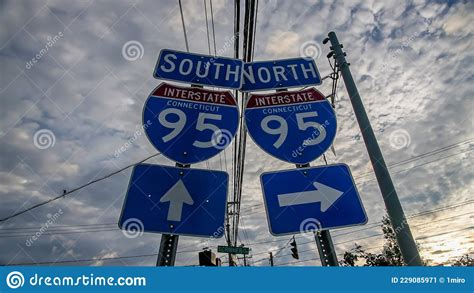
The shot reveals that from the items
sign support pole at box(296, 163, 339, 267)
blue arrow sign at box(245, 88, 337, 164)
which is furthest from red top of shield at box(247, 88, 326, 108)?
sign support pole at box(296, 163, 339, 267)

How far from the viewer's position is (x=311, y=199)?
1894 millimetres

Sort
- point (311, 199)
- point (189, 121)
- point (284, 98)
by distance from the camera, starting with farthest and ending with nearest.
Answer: point (284, 98)
point (189, 121)
point (311, 199)

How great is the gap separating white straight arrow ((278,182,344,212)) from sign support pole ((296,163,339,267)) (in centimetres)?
20

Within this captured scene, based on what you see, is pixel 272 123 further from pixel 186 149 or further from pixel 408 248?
pixel 408 248

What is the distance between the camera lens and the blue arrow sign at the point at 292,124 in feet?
7.22

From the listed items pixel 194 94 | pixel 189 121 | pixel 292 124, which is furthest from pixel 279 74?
pixel 189 121

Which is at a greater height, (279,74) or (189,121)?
(279,74)

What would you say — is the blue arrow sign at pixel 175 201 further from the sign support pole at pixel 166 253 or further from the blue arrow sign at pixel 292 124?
the blue arrow sign at pixel 292 124

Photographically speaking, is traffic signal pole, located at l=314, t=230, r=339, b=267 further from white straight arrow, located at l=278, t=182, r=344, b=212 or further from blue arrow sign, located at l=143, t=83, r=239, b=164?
blue arrow sign, located at l=143, t=83, r=239, b=164

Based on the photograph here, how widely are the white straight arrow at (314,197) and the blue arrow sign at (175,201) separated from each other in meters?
0.48

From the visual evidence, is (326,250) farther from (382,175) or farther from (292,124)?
(382,175)

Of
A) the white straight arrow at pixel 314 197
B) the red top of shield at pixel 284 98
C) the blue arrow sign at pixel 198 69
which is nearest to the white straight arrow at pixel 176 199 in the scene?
the white straight arrow at pixel 314 197

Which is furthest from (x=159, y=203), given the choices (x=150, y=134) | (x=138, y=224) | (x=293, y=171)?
(x=293, y=171)

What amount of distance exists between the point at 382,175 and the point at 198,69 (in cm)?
294
